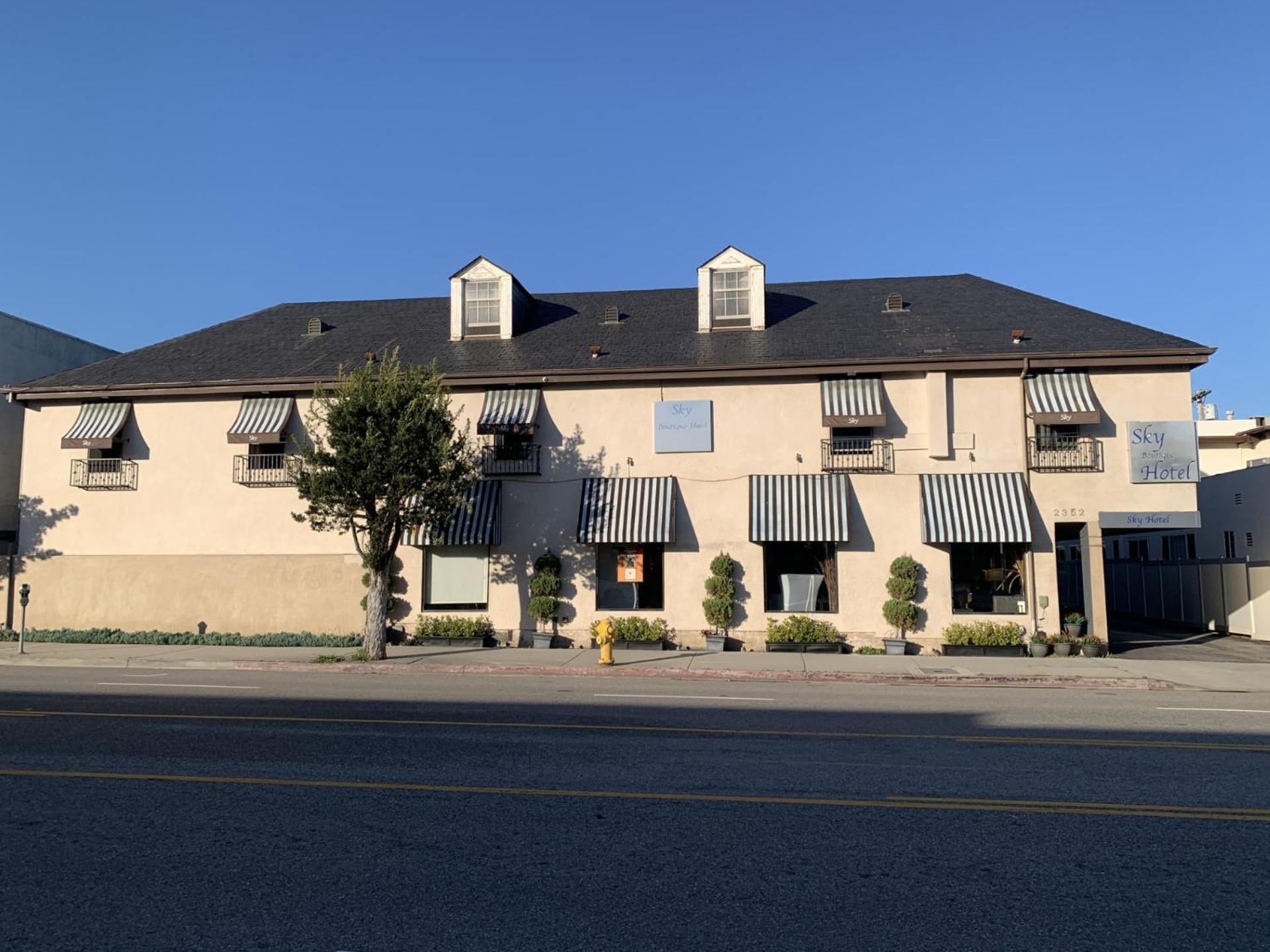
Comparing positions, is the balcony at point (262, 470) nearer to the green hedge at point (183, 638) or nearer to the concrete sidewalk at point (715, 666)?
the green hedge at point (183, 638)

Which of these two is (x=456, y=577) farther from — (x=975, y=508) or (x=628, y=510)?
(x=975, y=508)

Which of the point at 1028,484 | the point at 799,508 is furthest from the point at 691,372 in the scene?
the point at 1028,484

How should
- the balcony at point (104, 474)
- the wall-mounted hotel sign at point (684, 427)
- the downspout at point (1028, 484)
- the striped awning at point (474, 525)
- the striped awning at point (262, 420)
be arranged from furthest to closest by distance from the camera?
the balcony at point (104, 474) < the striped awning at point (262, 420) < the wall-mounted hotel sign at point (684, 427) < the striped awning at point (474, 525) < the downspout at point (1028, 484)

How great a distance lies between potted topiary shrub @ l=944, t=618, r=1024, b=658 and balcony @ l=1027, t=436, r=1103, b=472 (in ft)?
12.6

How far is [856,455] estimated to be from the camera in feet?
71.2

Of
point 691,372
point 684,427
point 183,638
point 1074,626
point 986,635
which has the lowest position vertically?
point 183,638

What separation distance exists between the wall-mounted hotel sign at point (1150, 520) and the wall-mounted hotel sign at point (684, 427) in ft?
30.5

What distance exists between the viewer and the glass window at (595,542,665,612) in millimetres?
22234

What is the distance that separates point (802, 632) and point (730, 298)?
30.7 feet

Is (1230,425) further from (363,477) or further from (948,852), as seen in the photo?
(948,852)

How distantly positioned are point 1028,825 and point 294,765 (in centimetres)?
631

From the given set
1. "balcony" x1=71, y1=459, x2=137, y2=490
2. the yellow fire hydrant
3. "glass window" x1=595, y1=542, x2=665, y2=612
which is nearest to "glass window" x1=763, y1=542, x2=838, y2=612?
"glass window" x1=595, y1=542, x2=665, y2=612

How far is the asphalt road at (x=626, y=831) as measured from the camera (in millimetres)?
4789

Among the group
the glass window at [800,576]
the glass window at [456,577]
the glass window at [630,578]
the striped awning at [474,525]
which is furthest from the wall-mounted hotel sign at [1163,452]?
the glass window at [456,577]
